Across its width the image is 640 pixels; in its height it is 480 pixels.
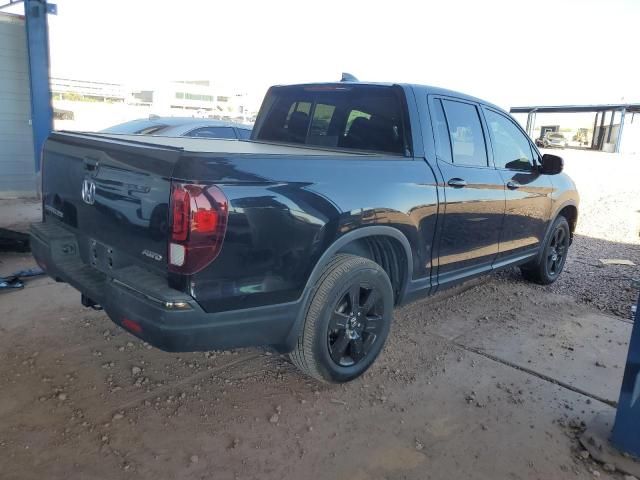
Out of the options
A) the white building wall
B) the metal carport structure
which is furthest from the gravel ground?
Result: the metal carport structure

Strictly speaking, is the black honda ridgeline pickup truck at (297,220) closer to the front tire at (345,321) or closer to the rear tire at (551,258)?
the front tire at (345,321)

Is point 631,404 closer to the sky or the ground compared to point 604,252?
closer to the sky

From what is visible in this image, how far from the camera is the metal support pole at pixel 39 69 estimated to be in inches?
343

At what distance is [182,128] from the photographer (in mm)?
7430

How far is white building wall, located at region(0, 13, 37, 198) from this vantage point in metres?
9.23

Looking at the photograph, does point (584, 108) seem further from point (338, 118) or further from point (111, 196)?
point (111, 196)

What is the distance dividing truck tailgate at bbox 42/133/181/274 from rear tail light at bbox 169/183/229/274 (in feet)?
0.24

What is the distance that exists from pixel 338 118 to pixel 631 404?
269 cm

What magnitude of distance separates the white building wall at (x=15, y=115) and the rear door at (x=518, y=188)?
8657 mm

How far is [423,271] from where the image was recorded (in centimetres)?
372

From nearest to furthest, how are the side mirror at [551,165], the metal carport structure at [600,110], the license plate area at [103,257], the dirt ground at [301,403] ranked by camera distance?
the dirt ground at [301,403] < the license plate area at [103,257] < the side mirror at [551,165] < the metal carport structure at [600,110]

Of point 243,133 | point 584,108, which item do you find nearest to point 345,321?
point 243,133

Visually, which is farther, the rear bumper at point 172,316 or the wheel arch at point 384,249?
the wheel arch at point 384,249

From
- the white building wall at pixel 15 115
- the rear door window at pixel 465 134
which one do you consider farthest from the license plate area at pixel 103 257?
the white building wall at pixel 15 115
